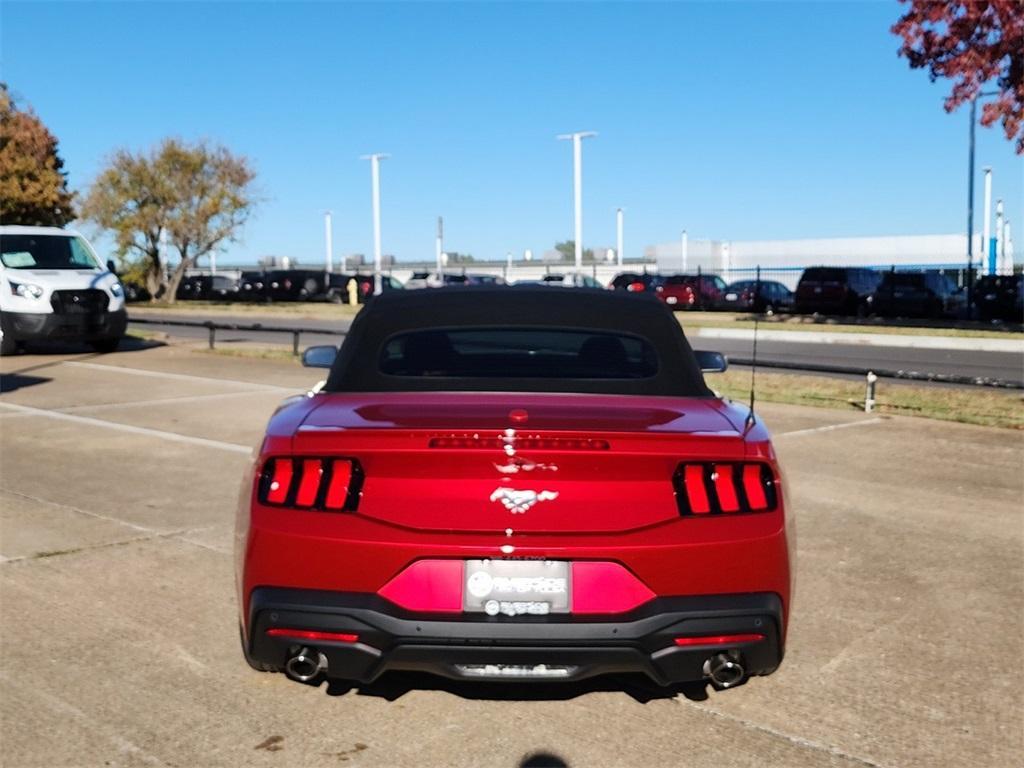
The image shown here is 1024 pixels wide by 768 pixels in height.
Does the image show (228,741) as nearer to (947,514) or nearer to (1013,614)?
(1013,614)

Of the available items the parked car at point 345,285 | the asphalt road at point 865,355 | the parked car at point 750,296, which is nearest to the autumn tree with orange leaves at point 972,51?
the asphalt road at point 865,355

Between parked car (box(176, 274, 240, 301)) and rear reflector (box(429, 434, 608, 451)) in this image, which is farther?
parked car (box(176, 274, 240, 301))

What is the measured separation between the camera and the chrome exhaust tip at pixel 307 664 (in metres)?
3.47

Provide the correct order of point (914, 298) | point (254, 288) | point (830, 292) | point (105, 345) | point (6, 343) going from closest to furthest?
point (6, 343)
point (105, 345)
point (914, 298)
point (830, 292)
point (254, 288)

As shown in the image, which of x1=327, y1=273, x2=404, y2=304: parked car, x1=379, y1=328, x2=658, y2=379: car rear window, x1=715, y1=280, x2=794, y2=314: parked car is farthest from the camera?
x1=327, y1=273, x2=404, y2=304: parked car

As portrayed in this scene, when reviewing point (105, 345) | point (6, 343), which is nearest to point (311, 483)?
point (6, 343)

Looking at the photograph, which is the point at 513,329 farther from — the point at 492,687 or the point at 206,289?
the point at 206,289

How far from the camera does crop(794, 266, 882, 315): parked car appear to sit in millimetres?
35531

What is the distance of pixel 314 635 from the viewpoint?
11.3ft

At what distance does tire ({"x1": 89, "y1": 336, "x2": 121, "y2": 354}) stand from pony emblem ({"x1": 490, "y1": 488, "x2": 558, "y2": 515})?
53.8ft

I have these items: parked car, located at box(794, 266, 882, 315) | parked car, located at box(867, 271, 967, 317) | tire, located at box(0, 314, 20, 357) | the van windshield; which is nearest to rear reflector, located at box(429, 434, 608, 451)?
tire, located at box(0, 314, 20, 357)

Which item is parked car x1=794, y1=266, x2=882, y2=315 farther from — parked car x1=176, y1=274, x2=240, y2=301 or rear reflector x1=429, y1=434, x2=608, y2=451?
rear reflector x1=429, y1=434, x2=608, y2=451

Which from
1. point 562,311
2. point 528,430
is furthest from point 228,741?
point 562,311

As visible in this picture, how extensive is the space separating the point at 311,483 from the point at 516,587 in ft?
2.33
